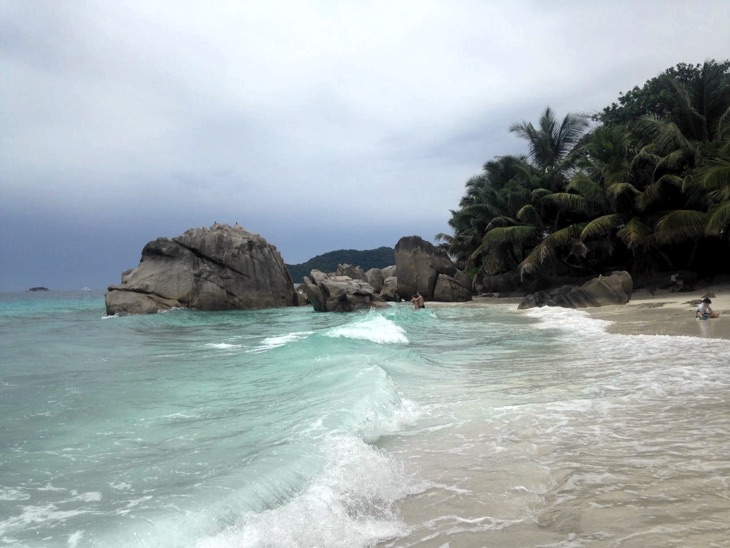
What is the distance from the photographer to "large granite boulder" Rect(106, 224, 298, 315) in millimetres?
31141

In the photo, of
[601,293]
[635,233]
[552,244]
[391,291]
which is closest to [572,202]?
[552,244]

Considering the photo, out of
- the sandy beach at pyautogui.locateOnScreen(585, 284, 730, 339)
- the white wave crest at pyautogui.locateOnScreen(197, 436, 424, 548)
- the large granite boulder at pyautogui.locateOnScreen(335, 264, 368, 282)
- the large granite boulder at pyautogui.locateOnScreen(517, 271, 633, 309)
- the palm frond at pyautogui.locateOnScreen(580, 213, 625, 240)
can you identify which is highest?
the palm frond at pyautogui.locateOnScreen(580, 213, 625, 240)

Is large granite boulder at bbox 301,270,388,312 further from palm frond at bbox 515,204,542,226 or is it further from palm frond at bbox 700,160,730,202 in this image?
palm frond at bbox 700,160,730,202

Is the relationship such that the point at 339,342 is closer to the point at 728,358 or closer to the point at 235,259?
the point at 728,358

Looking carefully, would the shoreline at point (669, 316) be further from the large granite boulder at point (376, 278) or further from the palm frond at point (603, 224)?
the large granite boulder at point (376, 278)

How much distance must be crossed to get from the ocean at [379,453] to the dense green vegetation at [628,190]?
616 inches

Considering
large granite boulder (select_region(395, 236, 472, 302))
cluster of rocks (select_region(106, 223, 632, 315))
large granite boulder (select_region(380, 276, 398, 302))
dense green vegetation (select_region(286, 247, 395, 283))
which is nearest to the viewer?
cluster of rocks (select_region(106, 223, 632, 315))

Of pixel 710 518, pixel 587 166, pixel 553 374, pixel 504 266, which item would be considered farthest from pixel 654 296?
pixel 710 518

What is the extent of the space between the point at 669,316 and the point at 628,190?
40.5 ft

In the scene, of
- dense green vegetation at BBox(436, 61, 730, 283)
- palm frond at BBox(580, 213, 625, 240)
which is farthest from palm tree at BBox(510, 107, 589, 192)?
palm frond at BBox(580, 213, 625, 240)

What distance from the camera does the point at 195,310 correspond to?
31422 millimetres

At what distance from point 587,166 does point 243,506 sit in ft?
98.8

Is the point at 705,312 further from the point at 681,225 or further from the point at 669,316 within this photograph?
the point at 681,225

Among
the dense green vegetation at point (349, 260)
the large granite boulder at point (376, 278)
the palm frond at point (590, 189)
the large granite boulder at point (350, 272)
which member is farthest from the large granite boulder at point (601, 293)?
the dense green vegetation at point (349, 260)
